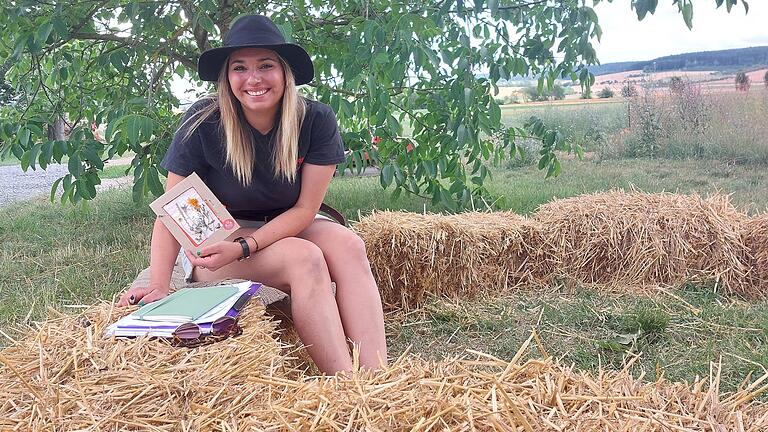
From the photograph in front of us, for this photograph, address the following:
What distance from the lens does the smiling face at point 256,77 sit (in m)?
2.29

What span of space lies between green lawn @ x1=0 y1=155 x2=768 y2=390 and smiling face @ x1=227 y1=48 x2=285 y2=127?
89 centimetres

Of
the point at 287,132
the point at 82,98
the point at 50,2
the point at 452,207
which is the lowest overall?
the point at 452,207

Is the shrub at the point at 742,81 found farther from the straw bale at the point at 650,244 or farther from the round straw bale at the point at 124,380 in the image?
the round straw bale at the point at 124,380

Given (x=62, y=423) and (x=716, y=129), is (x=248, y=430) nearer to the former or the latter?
(x=62, y=423)

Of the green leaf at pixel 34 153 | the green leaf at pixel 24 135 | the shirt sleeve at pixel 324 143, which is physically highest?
the green leaf at pixel 24 135

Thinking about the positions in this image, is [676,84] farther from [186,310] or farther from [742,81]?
[186,310]

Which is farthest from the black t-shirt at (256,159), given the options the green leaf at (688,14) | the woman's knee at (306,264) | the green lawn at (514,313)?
the green leaf at (688,14)

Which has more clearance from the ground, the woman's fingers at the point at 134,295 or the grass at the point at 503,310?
the woman's fingers at the point at 134,295

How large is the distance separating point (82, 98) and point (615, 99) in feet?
24.0

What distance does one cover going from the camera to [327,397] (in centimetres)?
125

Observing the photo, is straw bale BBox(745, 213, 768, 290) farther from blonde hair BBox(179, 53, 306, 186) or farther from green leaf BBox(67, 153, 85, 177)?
green leaf BBox(67, 153, 85, 177)

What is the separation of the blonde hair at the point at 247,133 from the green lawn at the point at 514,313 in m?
0.71

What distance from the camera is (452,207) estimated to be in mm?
4277

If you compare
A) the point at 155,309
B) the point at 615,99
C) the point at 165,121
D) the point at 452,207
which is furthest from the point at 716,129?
the point at 155,309
